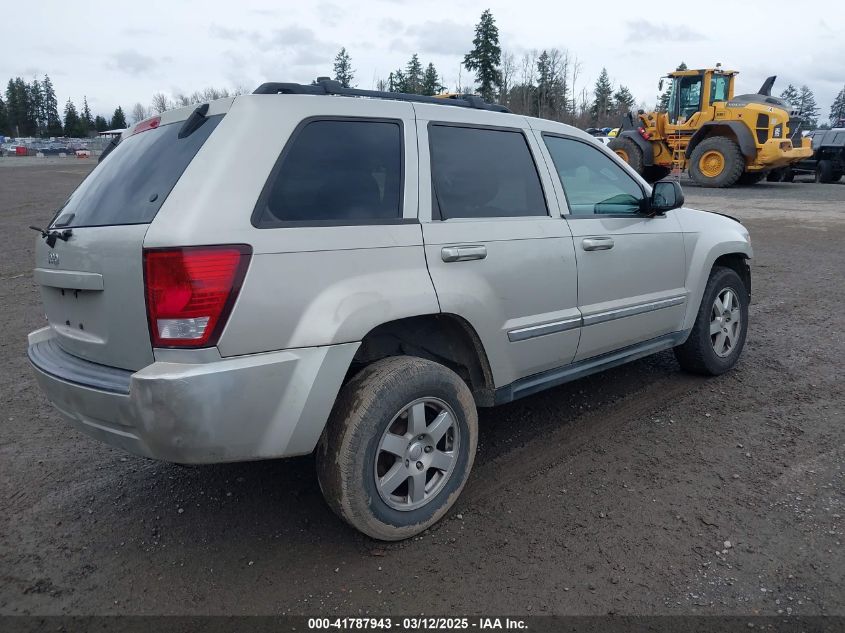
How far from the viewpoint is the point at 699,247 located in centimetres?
456

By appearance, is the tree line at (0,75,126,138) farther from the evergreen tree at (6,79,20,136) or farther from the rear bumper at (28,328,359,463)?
the rear bumper at (28,328,359,463)

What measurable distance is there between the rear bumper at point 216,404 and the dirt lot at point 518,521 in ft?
1.93

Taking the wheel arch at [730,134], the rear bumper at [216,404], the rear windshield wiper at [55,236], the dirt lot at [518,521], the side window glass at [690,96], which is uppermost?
the side window glass at [690,96]

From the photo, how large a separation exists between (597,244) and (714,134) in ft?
58.2

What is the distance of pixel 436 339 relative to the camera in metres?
3.29

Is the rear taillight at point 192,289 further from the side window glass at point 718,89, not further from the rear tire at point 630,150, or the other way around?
the side window glass at point 718,89

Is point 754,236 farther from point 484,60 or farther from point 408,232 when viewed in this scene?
point 484,60

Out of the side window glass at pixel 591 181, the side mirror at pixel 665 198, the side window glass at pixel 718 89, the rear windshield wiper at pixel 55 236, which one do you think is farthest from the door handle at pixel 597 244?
the side window glass at pixel 718 89

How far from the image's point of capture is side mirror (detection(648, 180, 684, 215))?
164 inches

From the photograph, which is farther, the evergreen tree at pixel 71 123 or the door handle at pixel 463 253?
the evergreen tree at pixel 71 123

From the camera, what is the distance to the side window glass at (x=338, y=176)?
266 cm

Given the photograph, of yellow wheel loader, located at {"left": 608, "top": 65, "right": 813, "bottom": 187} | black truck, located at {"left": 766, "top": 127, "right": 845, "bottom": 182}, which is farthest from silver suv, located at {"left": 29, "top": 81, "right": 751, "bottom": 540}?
black truck, located at {"left": 766, "top": 127, "right": 845, "bottom": 182}

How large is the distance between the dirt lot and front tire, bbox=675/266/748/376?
0.20 metres

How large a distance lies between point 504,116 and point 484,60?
58.0m
